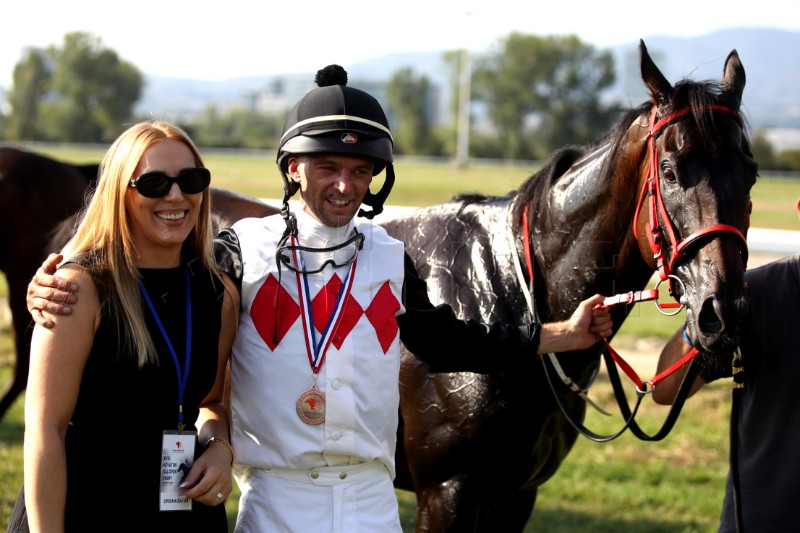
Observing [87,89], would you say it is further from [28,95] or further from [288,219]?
[288,219]

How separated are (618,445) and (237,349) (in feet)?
14.9

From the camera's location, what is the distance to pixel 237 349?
234cm

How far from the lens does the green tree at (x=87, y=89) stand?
50.9m

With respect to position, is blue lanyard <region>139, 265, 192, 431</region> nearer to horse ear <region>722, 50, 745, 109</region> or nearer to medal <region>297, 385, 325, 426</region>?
medal <region>297, 385, 325, 426</region>

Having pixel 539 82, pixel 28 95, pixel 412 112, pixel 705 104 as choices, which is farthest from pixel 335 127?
pixel 412 112

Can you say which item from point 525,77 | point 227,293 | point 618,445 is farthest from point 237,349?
point 525,77

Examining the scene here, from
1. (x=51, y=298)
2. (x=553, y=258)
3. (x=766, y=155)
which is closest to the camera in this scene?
(x=51, y=298)

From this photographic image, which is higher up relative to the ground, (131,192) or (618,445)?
(131,192)

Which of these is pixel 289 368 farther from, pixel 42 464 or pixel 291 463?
pixel 42 464

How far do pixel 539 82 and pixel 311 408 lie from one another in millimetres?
77659

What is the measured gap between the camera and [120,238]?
2117mm

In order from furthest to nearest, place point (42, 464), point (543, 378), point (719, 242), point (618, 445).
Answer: point (618, 445)
point (543, 378)
point (719, 242)
point (42, 464)

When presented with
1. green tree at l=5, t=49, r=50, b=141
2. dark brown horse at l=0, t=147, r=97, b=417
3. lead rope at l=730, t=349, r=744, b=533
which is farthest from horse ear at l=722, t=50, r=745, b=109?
green tree at l=5, t=49, r=50, b=141

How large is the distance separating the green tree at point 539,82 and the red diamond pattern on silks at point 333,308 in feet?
217
